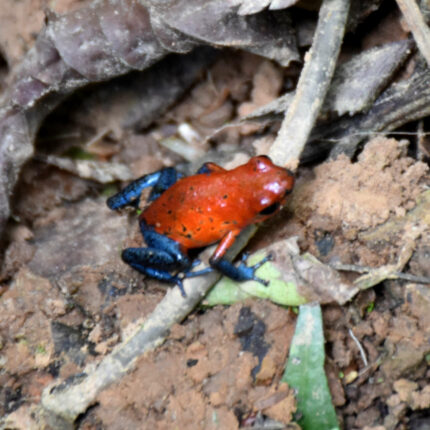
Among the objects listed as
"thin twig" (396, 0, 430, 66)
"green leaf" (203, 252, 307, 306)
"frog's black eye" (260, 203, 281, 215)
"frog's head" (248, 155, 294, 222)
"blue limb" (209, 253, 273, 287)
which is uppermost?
"thin twig" (396, 0, 430, 66)

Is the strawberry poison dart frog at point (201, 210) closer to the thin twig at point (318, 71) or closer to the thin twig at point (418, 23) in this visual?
the thin twig at point (318, 71)

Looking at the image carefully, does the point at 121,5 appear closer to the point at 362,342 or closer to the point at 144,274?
the point at 144,274

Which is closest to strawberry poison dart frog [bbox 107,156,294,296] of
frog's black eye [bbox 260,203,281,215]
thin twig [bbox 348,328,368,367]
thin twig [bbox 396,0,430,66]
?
frog's black eye [bbox 260,203,281,215]

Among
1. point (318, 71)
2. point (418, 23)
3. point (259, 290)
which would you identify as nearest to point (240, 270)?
point (259, 290)

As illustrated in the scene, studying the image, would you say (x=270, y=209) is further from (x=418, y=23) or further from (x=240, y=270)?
(x=418, y=23)

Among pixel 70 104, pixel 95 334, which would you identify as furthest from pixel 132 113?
pixel 95 334

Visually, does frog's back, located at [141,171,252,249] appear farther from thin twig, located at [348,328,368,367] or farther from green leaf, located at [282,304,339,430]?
thin twig, located at [348,328,368,367]

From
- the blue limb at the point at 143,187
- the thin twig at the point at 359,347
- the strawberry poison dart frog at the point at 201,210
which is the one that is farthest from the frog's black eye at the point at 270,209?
the blue limb at the point at 143,187
